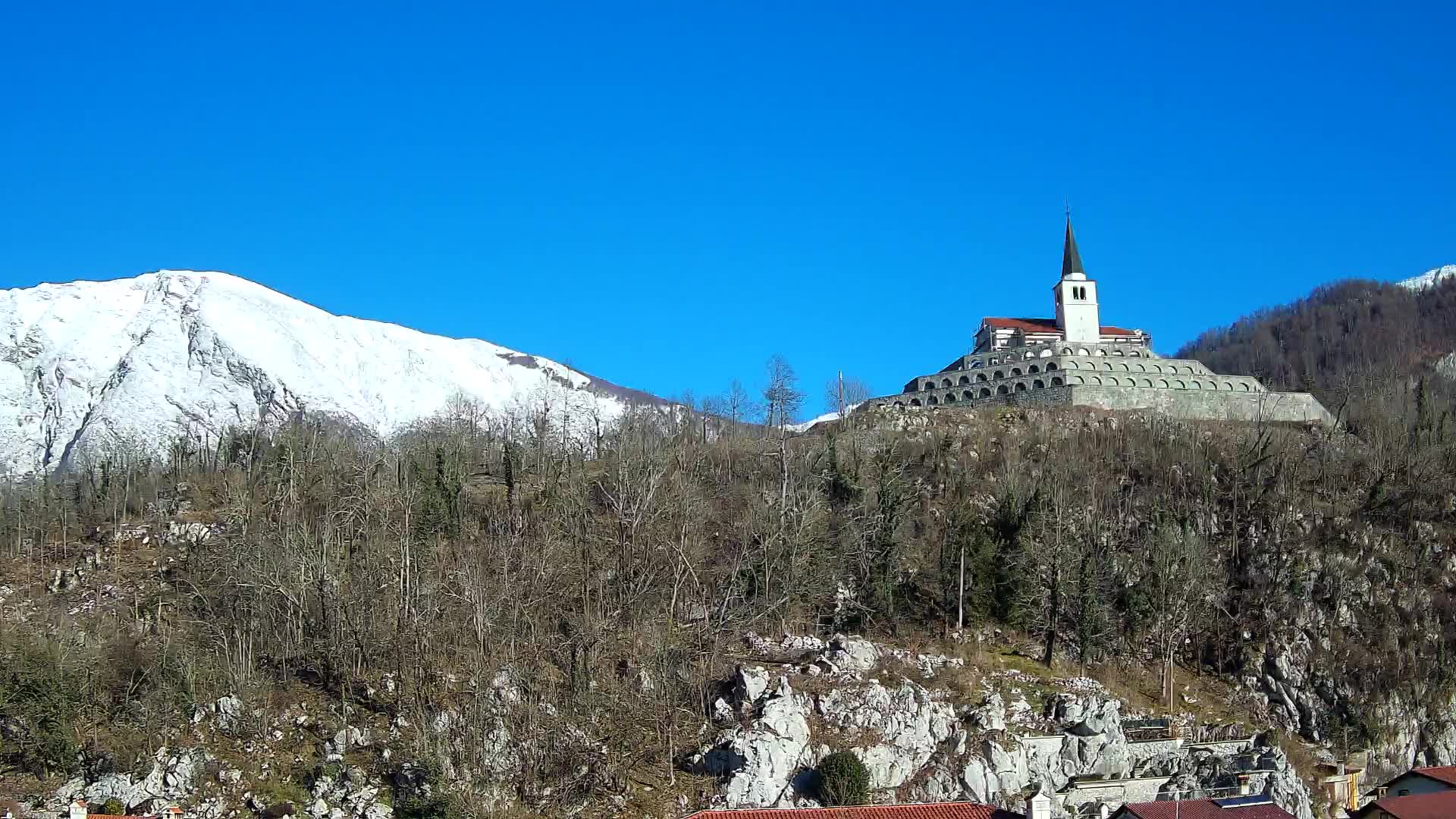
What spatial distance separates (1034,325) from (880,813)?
203 ft

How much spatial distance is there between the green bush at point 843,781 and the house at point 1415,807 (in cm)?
1540

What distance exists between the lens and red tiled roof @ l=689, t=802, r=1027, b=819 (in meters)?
37.3

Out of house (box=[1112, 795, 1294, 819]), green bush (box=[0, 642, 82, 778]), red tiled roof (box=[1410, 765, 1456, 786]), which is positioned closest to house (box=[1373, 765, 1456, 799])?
red tiled roof (box=[1410, 765, 1456, 786])

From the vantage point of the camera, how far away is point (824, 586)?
5584 cm

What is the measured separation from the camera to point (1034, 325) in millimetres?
94750

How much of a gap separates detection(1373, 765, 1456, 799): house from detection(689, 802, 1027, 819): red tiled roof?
1573 cm

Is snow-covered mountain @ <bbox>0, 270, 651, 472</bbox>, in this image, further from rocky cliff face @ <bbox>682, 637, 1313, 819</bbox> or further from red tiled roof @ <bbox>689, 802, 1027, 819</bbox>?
red tiled roof @ <bbox>689, 802, 1027, 819</bbox>

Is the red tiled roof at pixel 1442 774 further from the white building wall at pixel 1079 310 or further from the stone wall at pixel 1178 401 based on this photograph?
the white building wall at pixel 1079 310

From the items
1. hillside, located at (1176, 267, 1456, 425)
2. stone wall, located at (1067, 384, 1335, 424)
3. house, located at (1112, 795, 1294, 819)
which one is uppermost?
hillside, located at (1176, 267, 1456, 425)

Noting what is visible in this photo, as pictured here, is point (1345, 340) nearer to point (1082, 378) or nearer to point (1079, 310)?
point (1079, 310)

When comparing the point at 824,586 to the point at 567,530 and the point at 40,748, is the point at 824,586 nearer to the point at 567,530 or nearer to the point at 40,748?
the point at 567,530

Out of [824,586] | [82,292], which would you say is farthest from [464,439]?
[82,292]

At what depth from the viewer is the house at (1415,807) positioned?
40.4 meters

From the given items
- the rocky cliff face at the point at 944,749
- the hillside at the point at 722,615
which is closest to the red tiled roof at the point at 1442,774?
the rocky cliff face at the point at 944,749
